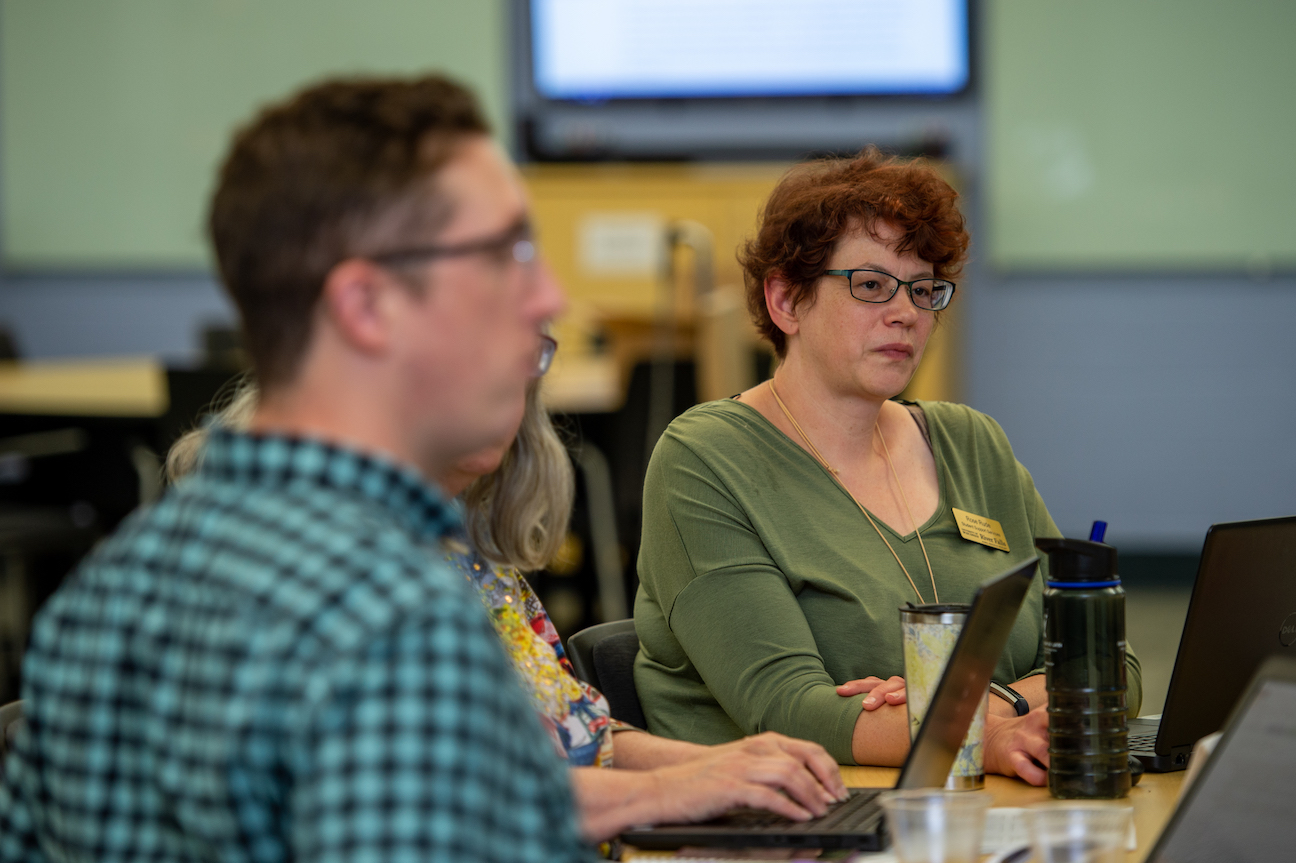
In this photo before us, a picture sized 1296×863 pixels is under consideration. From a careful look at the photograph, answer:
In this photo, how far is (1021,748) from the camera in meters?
1.28

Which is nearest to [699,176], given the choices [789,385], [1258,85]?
[1258,85]

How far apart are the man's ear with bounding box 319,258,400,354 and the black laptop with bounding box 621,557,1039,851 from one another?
514 mm

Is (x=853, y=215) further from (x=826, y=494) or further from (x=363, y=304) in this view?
(x=363, y=304)

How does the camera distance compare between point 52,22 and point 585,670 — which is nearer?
point 585,670

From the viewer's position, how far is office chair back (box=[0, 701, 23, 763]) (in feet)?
4.04

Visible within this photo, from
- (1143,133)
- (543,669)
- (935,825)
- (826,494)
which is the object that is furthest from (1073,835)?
(1143,133)

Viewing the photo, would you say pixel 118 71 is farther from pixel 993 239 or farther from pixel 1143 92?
pixel 1143 92

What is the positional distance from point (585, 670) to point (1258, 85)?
17.0ft

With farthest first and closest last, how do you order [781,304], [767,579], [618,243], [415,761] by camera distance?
[618,243]
[781,304]
[767,579]
[415,761]

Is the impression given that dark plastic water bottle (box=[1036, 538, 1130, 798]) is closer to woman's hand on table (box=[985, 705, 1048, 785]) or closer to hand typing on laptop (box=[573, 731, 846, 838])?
woman's hand on table (box=[985, 705, 1048, 785])

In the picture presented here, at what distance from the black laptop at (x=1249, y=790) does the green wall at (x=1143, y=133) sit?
524 centimetres

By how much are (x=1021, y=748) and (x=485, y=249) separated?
814mm

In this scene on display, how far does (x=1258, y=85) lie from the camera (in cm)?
567

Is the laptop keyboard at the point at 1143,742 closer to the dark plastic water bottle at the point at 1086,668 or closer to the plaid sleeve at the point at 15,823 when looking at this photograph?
the dark plastic water bottle at the point at 1086,668
